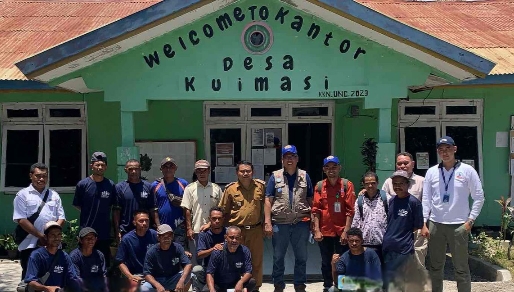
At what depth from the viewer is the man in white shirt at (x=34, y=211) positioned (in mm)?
6441

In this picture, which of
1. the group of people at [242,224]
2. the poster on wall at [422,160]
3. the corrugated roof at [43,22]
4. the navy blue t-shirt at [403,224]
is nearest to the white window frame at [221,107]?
the corrugated roof at [43,22]

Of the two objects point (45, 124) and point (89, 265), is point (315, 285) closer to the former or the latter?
point (89, 265)

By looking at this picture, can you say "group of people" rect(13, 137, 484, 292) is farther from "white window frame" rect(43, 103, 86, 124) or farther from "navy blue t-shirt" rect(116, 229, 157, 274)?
"white window frame" rect(43, 103, 86, 124)

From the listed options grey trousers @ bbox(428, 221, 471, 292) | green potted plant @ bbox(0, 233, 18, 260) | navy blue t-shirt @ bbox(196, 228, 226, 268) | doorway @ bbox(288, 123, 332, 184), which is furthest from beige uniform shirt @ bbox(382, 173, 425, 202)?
green potted plant @ bbox(0, 233, 18, 260)

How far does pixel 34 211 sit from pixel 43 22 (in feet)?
21.7

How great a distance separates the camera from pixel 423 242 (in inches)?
280

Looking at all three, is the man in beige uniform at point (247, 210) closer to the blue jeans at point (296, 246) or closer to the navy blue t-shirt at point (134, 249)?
the blue jeans at point (296, 246)

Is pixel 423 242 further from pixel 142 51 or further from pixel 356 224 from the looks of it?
pixel 142 51

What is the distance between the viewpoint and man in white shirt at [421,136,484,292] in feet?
21.7

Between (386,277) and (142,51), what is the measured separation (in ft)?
14.8

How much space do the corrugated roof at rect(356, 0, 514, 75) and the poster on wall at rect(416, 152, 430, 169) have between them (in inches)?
71.0

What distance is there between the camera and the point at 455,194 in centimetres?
664

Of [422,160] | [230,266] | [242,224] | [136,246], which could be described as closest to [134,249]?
[136,246]

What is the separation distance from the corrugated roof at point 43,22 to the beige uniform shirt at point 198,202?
373 centimetres
